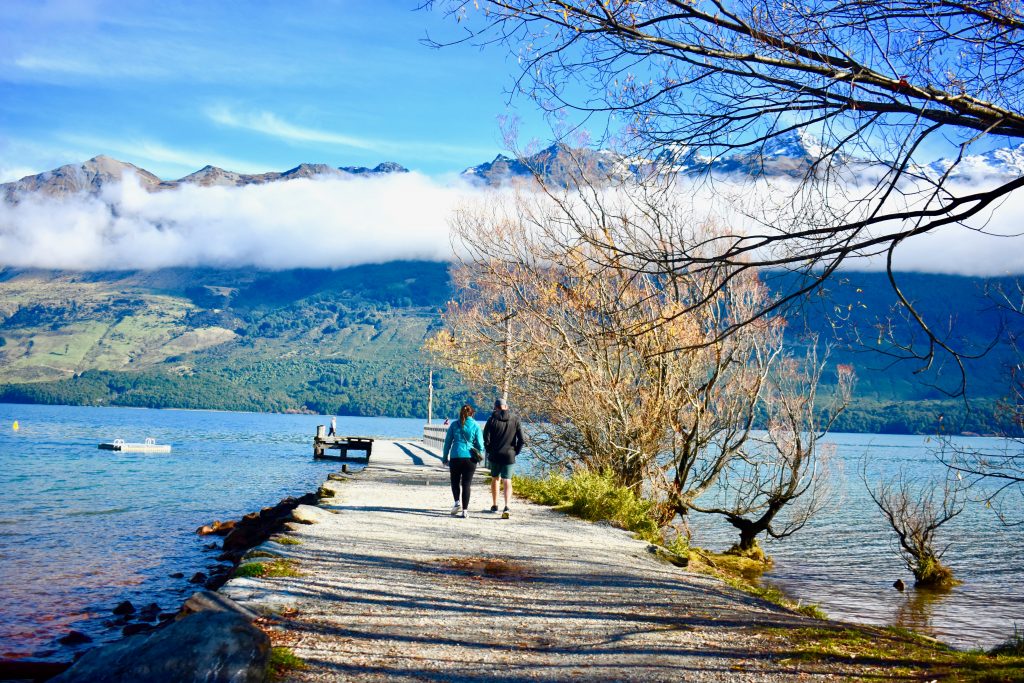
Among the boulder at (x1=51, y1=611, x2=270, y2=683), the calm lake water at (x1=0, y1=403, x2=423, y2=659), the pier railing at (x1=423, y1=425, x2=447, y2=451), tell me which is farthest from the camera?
the pier railing at (x1=423, y1=425, x2=447, y2=451)

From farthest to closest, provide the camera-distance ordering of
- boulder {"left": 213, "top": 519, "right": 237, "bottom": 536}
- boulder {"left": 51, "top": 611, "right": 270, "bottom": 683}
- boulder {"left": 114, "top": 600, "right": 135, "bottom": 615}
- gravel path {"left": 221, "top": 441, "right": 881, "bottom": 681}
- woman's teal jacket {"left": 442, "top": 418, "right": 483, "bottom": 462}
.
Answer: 1. boulder {"left": 213, "top": 519, "right": 237, "bottom": 536}
2. woman's teal jacket {"left": 442, "top": 418, "right": 483, "bottom": 462}
3. boulder {"left": 114, "top": 600, "right": 135, "bottom": 615}
4. gravel path {"left": 221, "top": 441, "right": 881, "bottom": 681}
5. boulder {"left": 51, "top": 611, "right": 270, "bottom": 683}

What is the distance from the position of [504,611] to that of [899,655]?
3549mm

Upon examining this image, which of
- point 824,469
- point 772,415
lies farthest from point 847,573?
point 772,415

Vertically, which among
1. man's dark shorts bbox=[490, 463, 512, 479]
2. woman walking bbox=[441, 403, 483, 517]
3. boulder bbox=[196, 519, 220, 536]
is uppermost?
woman walking bbox=[441, 403, 483, 517]

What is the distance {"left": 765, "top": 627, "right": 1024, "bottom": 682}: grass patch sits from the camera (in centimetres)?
652

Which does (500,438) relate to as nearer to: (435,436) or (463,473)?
(463,473)

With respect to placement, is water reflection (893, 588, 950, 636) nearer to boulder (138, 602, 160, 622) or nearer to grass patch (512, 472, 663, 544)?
grass patch (512, 472, 663, 544)

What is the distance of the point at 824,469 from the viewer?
24.0 m

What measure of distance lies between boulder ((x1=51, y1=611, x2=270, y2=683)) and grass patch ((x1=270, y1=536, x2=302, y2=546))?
222 inches

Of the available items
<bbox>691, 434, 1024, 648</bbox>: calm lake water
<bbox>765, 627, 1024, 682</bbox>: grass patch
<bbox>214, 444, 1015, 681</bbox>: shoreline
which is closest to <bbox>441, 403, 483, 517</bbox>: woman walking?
<bbox>214, 444, 1015, 681</bbox>: shoreline

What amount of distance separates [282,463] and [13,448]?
957 inches

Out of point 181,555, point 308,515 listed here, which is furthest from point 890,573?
point 181,555

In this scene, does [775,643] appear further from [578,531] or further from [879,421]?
[879,421]

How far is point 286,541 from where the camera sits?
37.5 feet
